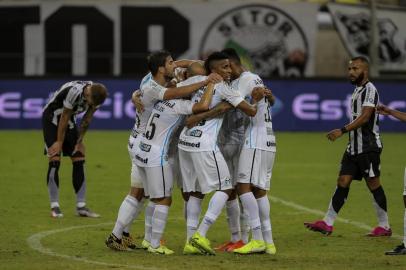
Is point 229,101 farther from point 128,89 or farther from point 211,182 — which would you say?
point 128,89

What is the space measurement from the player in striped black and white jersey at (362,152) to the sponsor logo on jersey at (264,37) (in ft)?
64.6

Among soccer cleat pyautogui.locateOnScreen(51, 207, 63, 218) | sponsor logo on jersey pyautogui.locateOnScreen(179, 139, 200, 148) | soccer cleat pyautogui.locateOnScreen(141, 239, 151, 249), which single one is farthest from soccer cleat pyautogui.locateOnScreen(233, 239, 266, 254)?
soccer cleat pyautogui.locateOnScreen(51, 207, 63, 218)

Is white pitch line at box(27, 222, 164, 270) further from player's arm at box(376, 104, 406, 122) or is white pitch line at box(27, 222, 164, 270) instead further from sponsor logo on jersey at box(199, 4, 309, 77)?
sponsor logo on jersey at box(199, 4, 309, 77)

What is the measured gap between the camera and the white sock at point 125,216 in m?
11.0

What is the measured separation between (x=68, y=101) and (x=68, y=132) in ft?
2.01

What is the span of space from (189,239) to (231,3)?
899 inches

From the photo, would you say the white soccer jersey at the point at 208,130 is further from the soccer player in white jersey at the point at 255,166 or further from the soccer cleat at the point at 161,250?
the soccer cleat at the point at 161,250

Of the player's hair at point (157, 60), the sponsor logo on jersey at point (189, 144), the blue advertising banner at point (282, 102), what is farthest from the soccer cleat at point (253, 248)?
the blue advertising banner at point (282, 102)

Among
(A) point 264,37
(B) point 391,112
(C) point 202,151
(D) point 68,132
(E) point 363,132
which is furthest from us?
(A) point 264,37

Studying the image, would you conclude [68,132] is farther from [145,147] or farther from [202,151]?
[202,151]

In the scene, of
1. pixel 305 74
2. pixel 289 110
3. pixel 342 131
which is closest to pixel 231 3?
pixel 305 74

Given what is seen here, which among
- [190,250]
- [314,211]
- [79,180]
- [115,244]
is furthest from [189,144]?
[314,211]

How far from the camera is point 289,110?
92.7 ft

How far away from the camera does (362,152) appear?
1252cm
